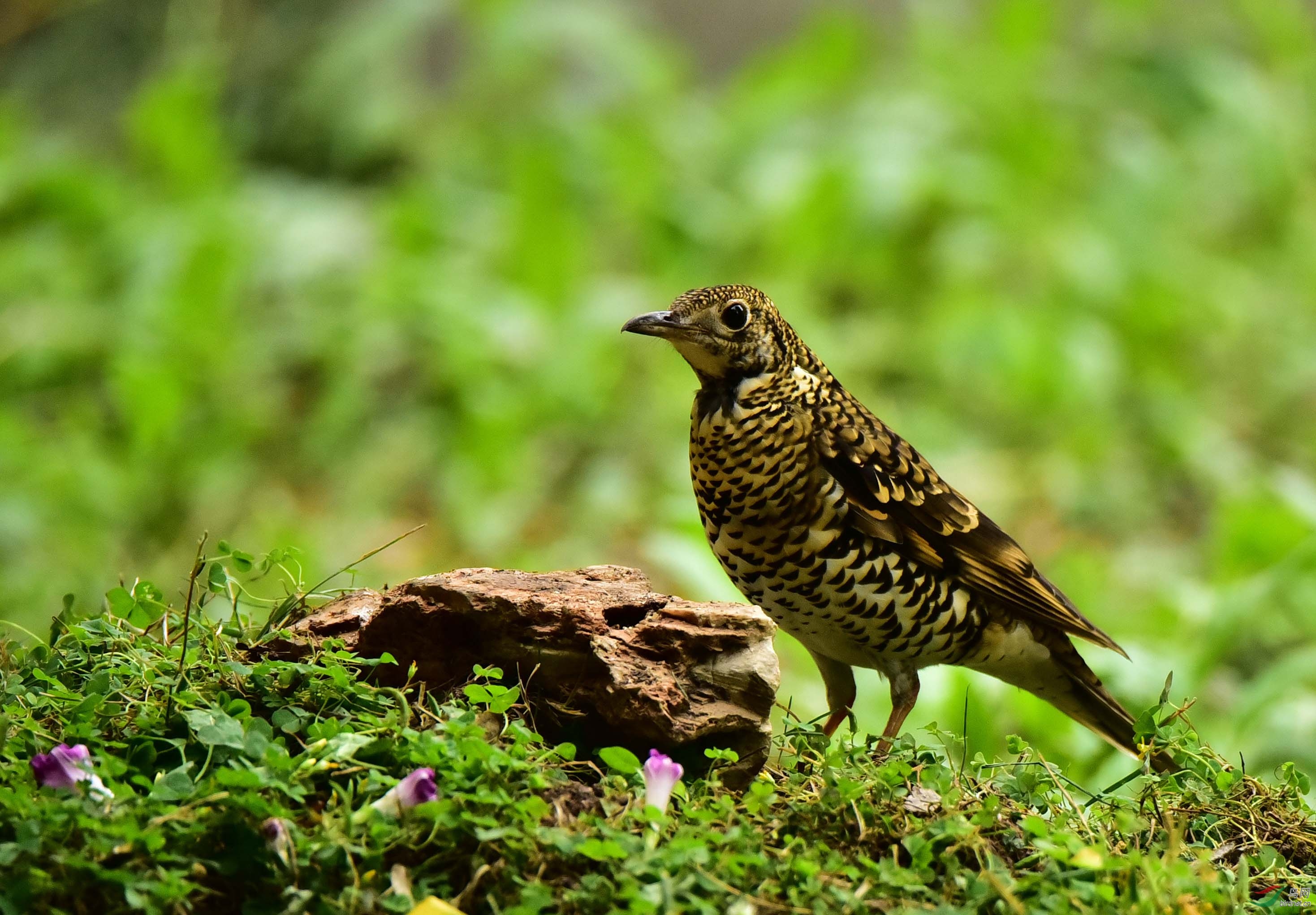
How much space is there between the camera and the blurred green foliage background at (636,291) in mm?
5996

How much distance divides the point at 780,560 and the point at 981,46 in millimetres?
7445

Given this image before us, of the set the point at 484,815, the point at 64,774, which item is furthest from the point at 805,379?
the point at 64,774

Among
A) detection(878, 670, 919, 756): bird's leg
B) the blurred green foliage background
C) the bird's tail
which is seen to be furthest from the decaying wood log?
the blurred green foliage background

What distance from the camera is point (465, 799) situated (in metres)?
2.21

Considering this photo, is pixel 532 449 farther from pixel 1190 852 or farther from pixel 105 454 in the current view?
pixel 1190 852

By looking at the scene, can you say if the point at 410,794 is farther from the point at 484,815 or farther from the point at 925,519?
the point at 925,519

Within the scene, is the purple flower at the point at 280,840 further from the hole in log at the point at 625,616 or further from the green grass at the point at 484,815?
the hole in log at the point at 625,616

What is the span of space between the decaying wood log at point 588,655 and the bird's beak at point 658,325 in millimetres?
725

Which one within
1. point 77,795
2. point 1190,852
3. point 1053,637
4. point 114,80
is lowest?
point 77,795

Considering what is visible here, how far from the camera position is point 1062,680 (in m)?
3.74

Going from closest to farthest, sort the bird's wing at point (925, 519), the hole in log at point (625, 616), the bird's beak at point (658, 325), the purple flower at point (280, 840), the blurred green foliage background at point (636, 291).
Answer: the purple flower at point (280, 840)
the hole in log at point (625, 616)
the bird's beak at point (658, 325)
the bird's wing at point (925, 519)
the blurred green foliage background at point (636, 291)

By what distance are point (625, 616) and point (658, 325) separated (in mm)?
760

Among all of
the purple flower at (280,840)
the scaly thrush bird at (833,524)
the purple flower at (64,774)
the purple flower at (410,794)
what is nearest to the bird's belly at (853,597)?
the scaly thrush bird at (833,524)

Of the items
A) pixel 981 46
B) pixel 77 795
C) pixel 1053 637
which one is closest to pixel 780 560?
pixel 1053 637
